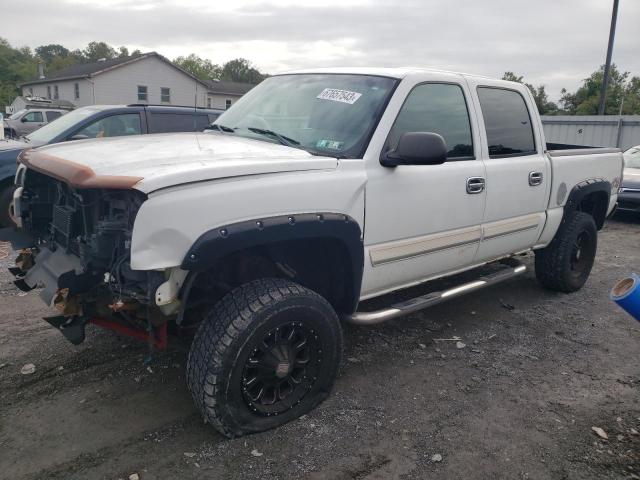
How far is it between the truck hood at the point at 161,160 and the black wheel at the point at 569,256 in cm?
316

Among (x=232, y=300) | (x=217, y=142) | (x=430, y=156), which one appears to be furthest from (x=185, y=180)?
(x=430, y=156)

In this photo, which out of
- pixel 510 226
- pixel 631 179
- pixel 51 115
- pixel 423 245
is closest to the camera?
pixel 423 245

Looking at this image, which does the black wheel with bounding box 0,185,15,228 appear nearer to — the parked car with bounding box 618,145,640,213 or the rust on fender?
the rust on fender

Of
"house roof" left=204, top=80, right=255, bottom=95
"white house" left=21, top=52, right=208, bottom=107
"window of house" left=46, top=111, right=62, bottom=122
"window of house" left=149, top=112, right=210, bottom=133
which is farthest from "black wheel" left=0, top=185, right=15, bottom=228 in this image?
"house roof" left=204, top=80, right=255, bottom=95

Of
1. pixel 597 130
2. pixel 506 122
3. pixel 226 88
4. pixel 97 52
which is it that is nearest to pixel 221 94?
pixel 226 88

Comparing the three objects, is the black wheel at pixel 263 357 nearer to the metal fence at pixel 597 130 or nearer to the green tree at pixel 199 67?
the metal fence at pixel 597 130

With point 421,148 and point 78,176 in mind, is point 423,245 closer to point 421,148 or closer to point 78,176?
point 421,148

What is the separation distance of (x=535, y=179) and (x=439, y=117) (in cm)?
127

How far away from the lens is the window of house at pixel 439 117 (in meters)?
3.58

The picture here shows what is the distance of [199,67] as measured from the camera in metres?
82.5

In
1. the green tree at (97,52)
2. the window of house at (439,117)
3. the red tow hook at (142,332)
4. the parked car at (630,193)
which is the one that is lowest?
the parked car at (630,193)

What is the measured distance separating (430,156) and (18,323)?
11.4ft

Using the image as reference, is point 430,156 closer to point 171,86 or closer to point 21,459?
point 21,459

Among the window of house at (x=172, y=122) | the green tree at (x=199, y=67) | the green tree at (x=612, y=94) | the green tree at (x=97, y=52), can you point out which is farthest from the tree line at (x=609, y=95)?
the green tree at (x=97, y=52)
